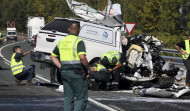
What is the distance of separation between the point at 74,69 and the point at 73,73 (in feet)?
0.24

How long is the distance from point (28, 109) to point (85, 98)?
1.90m

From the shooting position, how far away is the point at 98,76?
42.1ft

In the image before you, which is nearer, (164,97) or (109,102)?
(109,102)

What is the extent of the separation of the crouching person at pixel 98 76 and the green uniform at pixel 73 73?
5226 mm

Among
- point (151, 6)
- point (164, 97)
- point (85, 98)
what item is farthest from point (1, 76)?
point (151, 6)

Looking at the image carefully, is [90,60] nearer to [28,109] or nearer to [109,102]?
[109,102]

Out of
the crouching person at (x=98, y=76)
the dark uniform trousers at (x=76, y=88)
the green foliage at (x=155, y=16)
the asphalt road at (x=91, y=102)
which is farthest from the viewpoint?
the green foliage at (x=155, y=16)

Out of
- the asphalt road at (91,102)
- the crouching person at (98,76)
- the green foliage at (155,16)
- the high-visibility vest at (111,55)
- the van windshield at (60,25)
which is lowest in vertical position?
the asphalt road at (91,102)

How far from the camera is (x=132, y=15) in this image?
51000 mm

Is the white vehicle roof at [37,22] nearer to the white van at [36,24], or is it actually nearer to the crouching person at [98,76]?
the white van at [36,24]

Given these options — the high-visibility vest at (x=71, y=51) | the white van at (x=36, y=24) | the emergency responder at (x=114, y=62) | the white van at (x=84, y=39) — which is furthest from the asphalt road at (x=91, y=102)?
the white van at (x=36, y=24)

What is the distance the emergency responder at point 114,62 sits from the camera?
12.8m

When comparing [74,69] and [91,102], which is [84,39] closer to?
[91,102]

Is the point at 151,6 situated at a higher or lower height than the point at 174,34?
higher
